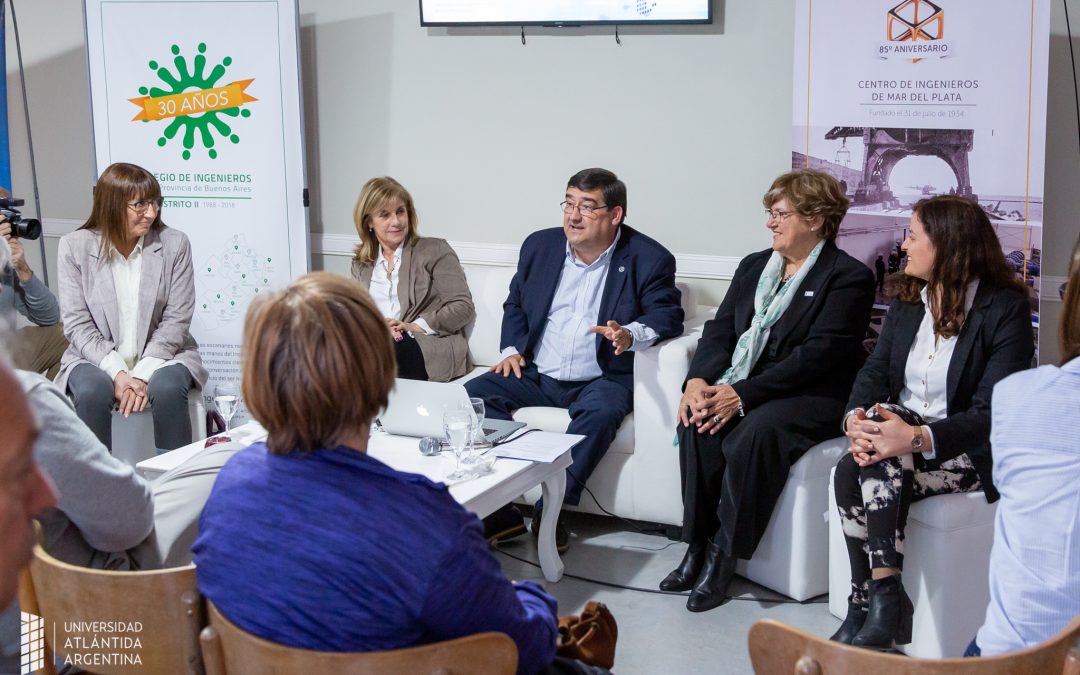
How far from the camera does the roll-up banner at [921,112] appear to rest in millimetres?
3666

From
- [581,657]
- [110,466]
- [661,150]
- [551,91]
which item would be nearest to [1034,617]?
[581,657]

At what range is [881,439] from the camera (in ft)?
9.58

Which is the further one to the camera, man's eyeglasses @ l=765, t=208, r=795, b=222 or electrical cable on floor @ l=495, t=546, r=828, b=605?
man's eyeglasses @ l=765, t=208, r=795, b=222

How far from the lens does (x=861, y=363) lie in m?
3.66

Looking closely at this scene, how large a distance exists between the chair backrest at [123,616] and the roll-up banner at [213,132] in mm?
3258

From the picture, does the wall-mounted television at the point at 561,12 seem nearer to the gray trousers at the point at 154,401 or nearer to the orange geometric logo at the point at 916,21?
the orange geometric logo at the point at 916,21

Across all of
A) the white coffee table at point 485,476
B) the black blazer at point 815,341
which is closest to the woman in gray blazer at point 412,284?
the white coffee table at point 485,476

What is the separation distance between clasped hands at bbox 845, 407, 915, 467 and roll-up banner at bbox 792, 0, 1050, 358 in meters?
1.03

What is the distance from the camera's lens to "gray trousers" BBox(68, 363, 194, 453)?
4035 mm

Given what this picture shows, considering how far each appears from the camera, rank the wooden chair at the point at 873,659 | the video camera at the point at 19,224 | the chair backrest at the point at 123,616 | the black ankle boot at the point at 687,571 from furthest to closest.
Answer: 1. the video camera at the point at 19,224
2. the black ankle boot at the point at 687,571
3. the chair backrest at the point at 123,616
4. the wooden chair at the point at 873,659

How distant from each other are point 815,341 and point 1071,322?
156cm

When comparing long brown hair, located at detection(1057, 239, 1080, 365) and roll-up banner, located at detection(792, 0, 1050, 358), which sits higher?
roll-up banner, located at detection(792, 0, 1050, 358)
